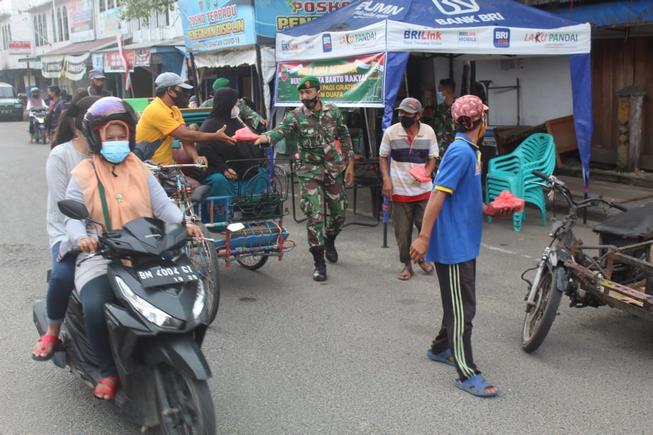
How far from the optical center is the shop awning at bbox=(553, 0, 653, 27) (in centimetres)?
966

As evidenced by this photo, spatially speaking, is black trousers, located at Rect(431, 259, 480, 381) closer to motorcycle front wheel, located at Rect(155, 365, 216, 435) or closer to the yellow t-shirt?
motorcycle front wheel, located at Rect(155, 365, 216, 435)

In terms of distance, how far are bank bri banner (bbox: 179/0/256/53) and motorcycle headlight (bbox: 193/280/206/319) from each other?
7.68 meters

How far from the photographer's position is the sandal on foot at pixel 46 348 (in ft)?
12.0

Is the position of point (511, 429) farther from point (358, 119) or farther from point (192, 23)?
point (192, 23)

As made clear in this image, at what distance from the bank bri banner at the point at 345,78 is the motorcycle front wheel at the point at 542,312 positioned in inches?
145

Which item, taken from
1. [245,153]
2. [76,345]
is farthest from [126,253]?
[245,153]

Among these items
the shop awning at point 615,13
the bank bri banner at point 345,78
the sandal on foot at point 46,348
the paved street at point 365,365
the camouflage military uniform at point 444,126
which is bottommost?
the paved street at point 365,365

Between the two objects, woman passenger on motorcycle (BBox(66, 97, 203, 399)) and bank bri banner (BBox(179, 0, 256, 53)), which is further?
bank bri banner (BBox(179, 0, 256, 53))

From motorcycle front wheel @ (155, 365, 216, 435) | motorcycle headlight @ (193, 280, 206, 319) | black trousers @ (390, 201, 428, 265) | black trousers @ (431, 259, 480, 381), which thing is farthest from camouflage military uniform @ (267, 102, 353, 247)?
motorcycle front wheel @ (155, 365, 216, 435)

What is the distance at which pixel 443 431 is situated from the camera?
353 centimetres

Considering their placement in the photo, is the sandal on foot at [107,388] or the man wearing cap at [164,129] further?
the man wearing cap at [164,129]

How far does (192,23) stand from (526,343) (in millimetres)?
10085

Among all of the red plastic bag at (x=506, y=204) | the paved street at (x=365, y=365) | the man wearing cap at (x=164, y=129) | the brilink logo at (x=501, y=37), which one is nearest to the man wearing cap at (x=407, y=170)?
the paved street at (x=365, y=365)

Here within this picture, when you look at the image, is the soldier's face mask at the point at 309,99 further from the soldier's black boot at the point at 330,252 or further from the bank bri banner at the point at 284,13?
the bank bri banner at the point at 284,13
